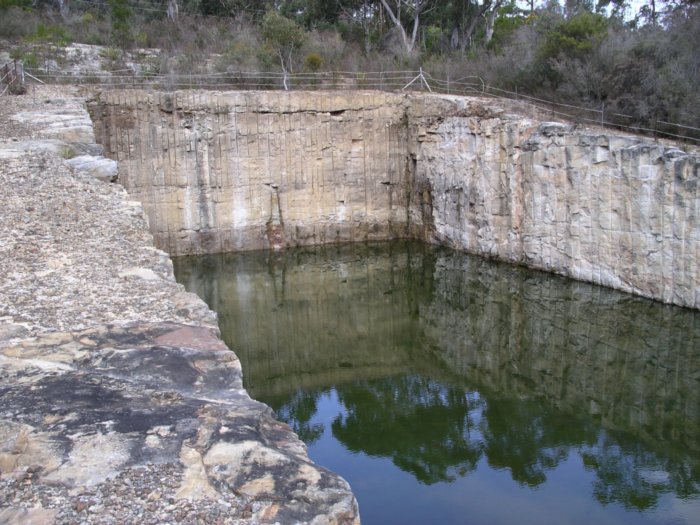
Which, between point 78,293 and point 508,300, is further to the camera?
point 508,300

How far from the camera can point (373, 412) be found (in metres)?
10.8

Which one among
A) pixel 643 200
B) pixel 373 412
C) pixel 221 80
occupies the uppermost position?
pixel 221 80

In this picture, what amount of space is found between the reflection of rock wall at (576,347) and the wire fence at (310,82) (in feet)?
16.8

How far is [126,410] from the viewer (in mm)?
4543

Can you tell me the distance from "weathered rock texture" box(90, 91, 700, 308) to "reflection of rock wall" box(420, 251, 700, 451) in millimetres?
1047

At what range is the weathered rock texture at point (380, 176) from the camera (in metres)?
15.1

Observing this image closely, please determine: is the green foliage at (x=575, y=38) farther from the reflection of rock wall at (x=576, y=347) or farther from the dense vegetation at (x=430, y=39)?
the reflection of rock wall at (x=576, y=347)

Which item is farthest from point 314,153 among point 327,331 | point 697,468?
point 697,468

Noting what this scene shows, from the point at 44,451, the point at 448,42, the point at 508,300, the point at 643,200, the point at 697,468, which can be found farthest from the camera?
the point at 448,42

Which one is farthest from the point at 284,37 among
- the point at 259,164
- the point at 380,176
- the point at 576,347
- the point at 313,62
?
the point at 576,347

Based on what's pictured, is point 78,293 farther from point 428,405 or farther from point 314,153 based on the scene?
point 314,153

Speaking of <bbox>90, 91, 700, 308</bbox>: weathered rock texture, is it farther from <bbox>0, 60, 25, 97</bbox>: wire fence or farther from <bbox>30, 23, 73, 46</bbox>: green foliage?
<bbox>30, 23, 73, 46</bbox>: green foliage

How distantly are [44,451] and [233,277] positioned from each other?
1359 centimetres

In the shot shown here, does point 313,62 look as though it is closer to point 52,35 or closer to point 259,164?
point 259,164
